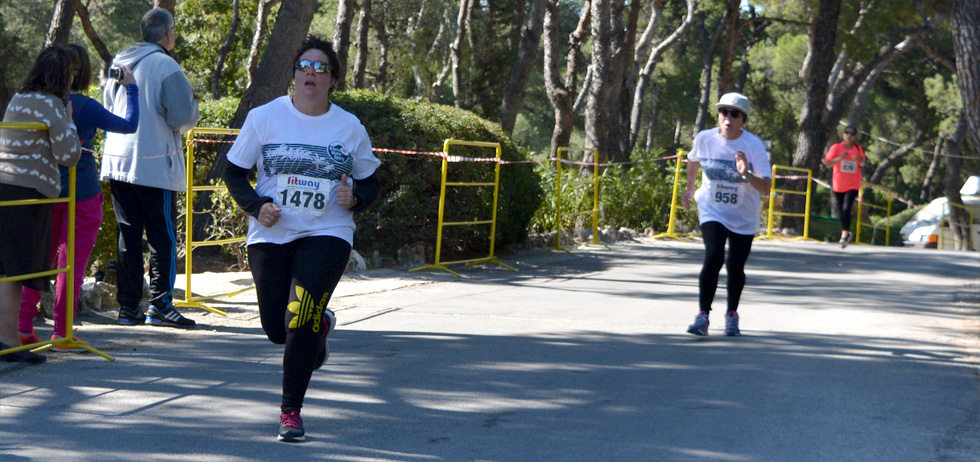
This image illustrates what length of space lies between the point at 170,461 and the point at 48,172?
2443 mm

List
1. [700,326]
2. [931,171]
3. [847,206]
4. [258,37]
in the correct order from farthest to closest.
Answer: [931,171] < [258,37] < [847,206] < [700,326]

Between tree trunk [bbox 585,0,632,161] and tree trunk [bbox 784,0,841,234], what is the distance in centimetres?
477

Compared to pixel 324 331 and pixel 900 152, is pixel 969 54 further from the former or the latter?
pixel 900 152

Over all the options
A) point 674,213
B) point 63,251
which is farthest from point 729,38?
point 63,251

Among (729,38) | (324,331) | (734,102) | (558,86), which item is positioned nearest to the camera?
(324,331)

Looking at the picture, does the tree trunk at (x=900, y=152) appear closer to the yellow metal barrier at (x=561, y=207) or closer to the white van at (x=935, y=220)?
the white van at (x=935, y=220)

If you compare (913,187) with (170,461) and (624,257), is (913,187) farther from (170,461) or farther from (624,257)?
(170,461)

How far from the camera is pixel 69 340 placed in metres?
6.31

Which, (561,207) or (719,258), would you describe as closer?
(719,258)

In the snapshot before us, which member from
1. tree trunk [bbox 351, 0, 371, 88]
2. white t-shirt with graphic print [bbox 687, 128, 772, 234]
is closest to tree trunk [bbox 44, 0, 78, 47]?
white t-shirt with graphic print [bbox 687, 128, 772, 234]

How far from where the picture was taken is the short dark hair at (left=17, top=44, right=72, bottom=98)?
598 centimetres

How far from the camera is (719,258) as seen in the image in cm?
778

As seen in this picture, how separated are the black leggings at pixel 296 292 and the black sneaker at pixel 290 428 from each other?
0.10 feet

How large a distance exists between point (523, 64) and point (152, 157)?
40.5 feet
